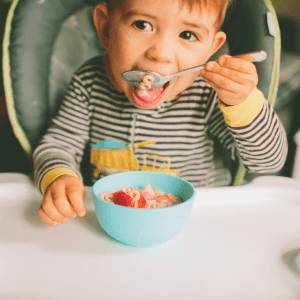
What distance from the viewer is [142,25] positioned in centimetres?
71

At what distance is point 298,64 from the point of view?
1.18 meters

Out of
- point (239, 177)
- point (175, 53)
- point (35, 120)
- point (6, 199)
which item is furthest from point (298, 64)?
point (6, 199)

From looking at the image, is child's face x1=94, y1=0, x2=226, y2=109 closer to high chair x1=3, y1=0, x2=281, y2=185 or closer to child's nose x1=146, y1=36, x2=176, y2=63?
child's nose x1=146, y1=36, x2=176, y2=63

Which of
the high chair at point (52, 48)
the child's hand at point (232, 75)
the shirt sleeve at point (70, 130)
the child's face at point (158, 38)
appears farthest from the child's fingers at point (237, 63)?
the shirt sleeve at point (70, 130)

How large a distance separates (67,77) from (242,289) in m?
0.84

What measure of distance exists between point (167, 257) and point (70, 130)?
0.59m

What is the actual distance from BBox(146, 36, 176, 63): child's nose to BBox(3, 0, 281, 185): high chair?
0.31 meters

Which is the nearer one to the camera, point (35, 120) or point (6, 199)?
point (6, 199)

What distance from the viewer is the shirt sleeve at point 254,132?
70 cm

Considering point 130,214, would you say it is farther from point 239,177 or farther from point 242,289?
point 239,177

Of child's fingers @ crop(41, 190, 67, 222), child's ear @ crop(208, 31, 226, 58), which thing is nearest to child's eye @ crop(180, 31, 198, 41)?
child's ear @ crop(208, 31, 226, 58)

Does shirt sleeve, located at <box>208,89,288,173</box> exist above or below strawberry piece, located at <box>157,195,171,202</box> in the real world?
above

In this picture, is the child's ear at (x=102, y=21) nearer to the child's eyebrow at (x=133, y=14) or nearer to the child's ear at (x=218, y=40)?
the child's eyebrow at (x=133, y=14)

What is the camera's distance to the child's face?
671 mm
